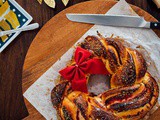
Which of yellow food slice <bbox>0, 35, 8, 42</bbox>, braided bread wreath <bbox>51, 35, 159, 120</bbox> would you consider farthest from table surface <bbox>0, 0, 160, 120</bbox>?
braided bread wreath <bbox>51, 35, 159, 120</bbox>

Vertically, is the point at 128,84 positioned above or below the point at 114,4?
below

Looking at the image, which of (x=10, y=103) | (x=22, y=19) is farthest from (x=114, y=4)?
(x=10, y=103)

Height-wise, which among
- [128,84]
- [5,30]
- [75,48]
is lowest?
[128,84]

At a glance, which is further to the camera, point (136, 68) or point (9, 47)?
point (9, 47)

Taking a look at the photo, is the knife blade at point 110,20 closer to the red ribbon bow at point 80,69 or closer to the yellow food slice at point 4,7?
the red ribbon bow at point 80,69

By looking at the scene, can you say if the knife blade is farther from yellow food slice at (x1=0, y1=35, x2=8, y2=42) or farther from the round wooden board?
yellow food slice at (x1=0, y1=35, x2=8, y2=42)

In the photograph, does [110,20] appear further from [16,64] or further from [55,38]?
[16,64]

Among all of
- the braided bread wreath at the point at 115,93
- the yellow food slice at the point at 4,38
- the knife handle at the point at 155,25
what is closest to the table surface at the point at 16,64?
the yellow food slice at the point at 4,38

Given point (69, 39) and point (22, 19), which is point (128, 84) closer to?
point (69, 39)
